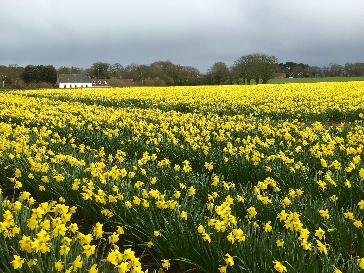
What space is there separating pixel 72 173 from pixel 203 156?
2.37m

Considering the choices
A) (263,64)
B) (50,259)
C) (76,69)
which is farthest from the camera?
(76,69)

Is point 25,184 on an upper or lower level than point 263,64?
lower

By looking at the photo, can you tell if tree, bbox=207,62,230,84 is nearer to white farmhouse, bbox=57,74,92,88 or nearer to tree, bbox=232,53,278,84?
tree, bbox=232,53,278,84

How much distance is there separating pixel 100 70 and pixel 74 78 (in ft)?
24.6

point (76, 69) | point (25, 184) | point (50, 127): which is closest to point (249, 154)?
point (25, 184)

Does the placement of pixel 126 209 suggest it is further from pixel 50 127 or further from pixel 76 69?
pixel 76 69

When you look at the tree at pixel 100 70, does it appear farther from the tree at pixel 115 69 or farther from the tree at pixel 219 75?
the tree at pixel 219 75

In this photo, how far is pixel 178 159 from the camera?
7.81m

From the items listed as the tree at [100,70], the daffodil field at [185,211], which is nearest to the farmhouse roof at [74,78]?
the tree at [100,70]

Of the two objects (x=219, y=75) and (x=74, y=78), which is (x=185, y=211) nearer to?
(x=219, y=75)

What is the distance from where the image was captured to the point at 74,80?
376 feet

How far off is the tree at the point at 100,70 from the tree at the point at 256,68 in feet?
156

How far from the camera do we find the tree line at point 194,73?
74375 millimetres

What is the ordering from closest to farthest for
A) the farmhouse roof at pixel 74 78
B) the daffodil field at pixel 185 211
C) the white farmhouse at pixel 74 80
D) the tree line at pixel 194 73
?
the daffodil field at pixel 185 211, the tree line at pixel 194 73, the white farmhouse at pixel 74 80, the farmhouse roof at pixel 74 78
